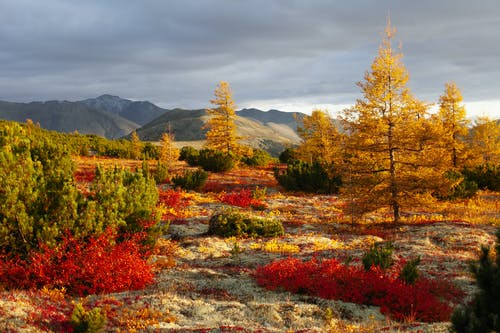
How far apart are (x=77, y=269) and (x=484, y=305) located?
7.27 metres

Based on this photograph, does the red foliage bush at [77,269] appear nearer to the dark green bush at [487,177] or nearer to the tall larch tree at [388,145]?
the tall larch tree at [388,145]

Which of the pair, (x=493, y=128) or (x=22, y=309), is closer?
(x=22, y=309)

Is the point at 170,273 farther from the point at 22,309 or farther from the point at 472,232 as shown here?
the point at 472,232

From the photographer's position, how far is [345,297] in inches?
335

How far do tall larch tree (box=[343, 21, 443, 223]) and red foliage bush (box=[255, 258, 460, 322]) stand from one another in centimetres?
739

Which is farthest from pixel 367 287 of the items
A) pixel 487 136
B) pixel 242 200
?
pixel 487 136

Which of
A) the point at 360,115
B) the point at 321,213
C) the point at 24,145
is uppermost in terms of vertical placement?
the point at 360,115

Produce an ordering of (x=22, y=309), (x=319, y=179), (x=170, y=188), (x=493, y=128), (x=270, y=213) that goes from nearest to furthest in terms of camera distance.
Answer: (x=22, y=309) → (x=270, y=213) → (x=170, y=188) → (x=319, y=179) → (x=493, y=128)

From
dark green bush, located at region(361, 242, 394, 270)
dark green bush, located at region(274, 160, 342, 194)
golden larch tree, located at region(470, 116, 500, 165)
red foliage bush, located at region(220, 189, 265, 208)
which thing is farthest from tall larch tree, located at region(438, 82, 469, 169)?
dark green bush, located at region(361, 242, 394, 270)

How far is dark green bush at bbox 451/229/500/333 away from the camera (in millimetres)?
4445

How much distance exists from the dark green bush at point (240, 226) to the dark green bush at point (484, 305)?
1023 centimetres

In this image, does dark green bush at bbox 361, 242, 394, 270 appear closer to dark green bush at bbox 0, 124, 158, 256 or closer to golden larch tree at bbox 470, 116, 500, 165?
dark green bush at bbox 0, 124, 158, 256

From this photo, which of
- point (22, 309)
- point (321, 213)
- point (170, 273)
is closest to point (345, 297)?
point (170, 273)

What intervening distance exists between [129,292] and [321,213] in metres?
13.3
